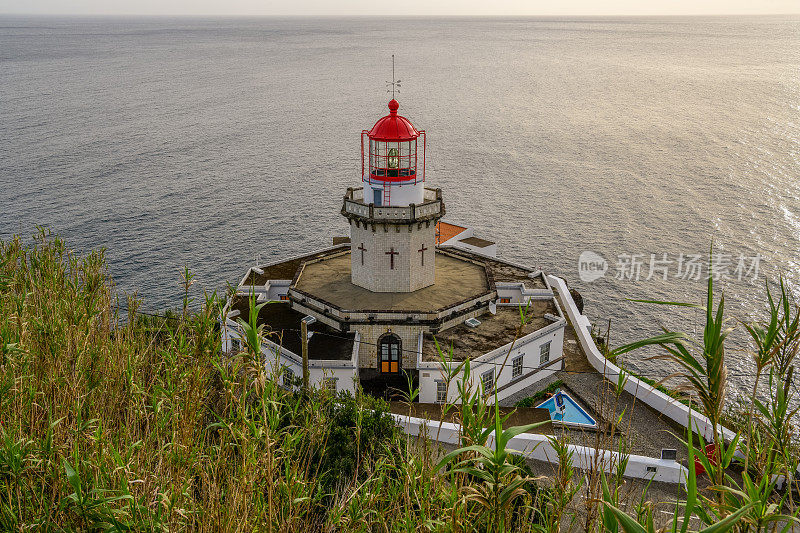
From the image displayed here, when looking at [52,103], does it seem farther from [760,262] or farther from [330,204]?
[760,262]

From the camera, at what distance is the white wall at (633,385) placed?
30188 mm

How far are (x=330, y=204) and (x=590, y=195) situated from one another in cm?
3371

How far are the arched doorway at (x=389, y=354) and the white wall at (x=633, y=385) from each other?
35.8 ft

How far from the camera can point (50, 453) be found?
1170cm

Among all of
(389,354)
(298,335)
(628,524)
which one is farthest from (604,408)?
(628,524)

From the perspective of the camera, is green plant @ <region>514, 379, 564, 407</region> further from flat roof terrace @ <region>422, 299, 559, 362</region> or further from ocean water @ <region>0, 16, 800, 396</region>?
ocean water @ <region>0, 16, 800, 396</region>

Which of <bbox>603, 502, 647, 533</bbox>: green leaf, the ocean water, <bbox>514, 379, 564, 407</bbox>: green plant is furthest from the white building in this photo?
<bbox>603, 502, 647, 533</bbox>: green leaf

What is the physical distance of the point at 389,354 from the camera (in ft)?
117

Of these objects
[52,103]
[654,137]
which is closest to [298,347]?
[654,137]

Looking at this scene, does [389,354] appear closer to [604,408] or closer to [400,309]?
[400,309]

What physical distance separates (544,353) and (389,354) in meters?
8.89

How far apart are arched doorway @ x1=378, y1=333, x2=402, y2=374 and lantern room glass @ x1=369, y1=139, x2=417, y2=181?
909 cm

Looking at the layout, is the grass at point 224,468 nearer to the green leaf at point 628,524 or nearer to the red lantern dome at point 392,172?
the green leaf at point 628,524

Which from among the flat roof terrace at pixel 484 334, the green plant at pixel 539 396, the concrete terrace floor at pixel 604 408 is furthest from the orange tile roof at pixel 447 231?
the green plant at pixel 539 396
